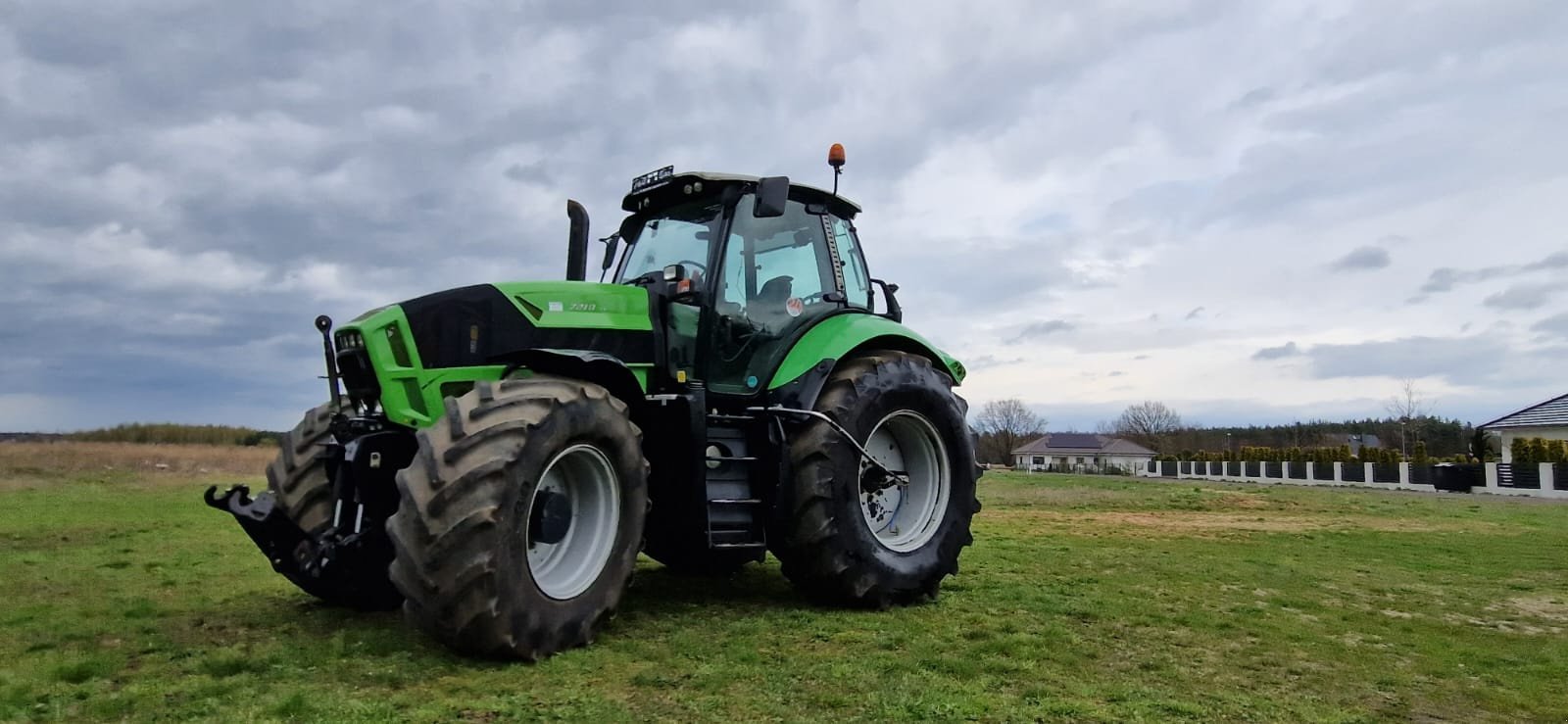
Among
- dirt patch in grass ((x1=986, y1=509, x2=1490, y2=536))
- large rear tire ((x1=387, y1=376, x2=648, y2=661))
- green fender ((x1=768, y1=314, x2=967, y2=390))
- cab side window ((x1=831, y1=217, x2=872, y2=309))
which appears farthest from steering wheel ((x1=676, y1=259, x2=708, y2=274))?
dirt patch in grass ((x1=986, y1=509, x2=1490, y2=536))

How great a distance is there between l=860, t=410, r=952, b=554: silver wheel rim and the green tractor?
0.6 inches

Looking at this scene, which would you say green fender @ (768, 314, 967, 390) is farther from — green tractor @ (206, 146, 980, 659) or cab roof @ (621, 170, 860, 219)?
cab roof @ (621, 170, 860, 219)

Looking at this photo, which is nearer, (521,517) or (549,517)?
(521,517)

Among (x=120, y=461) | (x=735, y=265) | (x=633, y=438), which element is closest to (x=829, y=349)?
(x=735, y=265)

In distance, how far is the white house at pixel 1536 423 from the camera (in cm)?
3728

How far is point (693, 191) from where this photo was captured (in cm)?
607

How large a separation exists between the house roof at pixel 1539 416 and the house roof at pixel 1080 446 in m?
65.0

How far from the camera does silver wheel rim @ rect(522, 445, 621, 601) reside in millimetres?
4535

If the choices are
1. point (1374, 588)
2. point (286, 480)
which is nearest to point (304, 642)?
point (286, 480)

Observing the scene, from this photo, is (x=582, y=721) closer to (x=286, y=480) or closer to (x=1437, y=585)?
(x=286, y=480)

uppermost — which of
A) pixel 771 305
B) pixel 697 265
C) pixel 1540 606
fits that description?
pixel 697 265

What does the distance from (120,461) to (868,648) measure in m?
28.0

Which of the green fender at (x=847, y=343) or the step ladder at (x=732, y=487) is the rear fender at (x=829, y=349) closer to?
the green fender at (x=847, y=343)

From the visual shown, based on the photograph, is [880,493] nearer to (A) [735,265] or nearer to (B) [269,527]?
(A) [735,265]
